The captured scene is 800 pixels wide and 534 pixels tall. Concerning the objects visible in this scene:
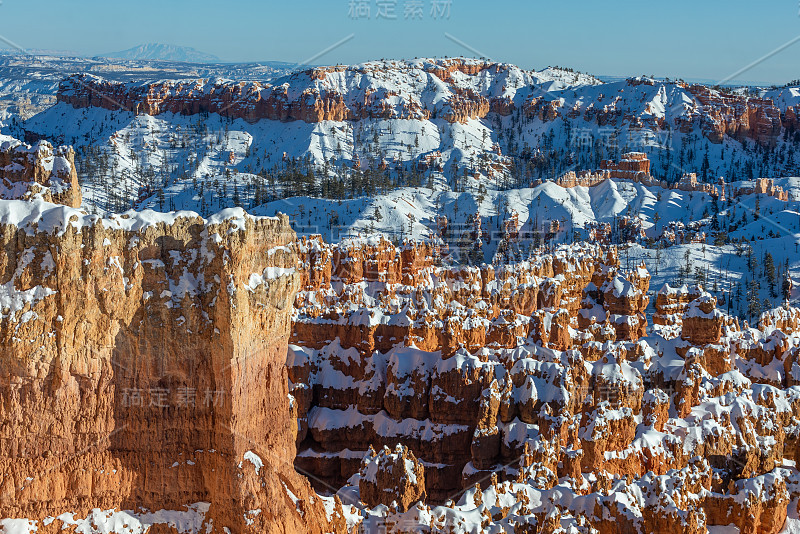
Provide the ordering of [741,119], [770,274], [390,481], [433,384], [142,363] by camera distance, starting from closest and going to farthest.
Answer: [142,363], [390,481], [433,384], [770,274], [741,119]

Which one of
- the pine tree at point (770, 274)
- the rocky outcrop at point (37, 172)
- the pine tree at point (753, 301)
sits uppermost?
the rocky outcrop at point (37, 172)

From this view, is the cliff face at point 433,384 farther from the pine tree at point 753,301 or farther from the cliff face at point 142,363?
the pine tree at point 753,301

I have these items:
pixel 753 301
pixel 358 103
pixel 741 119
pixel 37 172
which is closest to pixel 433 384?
pixel 37 172

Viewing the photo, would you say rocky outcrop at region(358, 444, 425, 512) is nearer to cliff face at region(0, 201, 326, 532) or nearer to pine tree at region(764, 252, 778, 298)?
cliff face at region(0, 201, 326, 532)

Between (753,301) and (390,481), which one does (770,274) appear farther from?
(390,481)

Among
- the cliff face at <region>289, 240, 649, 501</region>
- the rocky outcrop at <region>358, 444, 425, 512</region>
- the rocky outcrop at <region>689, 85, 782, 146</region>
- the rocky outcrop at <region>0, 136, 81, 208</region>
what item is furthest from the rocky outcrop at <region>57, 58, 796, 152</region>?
the rocky outcrop at <region>358, 444, 425, 512</region>

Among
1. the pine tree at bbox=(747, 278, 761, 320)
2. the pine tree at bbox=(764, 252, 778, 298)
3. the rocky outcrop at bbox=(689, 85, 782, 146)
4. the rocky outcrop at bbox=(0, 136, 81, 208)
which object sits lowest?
the pine tree at bbox=(747, 278, 761, 320)

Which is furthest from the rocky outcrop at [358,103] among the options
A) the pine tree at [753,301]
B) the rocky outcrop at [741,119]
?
the pine tree at [753,301]

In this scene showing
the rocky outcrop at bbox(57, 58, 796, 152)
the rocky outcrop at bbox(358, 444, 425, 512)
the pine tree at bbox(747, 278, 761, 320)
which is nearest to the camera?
the rocky outcrop at bbox(358, 444, 425, 512)

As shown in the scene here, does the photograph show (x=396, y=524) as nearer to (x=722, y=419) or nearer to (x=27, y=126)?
(x=722, y=419)
